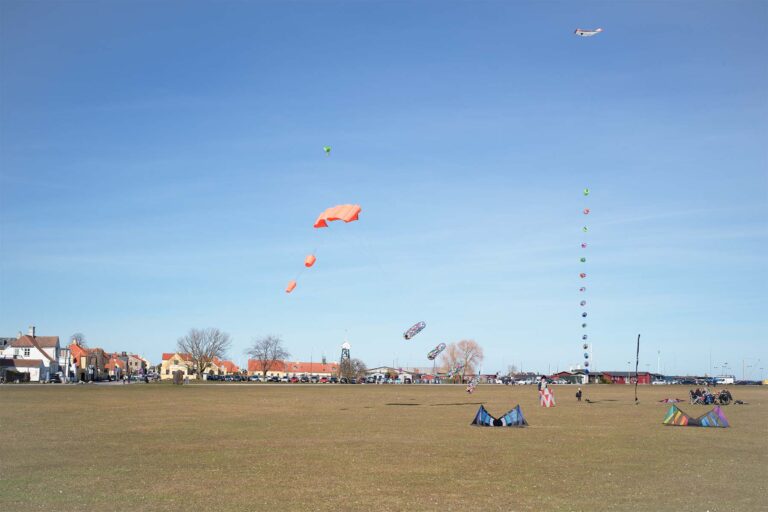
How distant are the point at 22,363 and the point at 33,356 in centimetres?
598

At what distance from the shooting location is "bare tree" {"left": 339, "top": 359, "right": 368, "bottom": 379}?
171 m

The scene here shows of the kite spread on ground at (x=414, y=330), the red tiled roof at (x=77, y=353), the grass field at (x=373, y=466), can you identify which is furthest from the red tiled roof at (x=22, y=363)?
the grass field at (x=373, y=466)

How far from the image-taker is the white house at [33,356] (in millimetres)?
120125

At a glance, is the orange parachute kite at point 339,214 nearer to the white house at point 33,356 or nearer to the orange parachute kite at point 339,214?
the orange parachute kite at point 339,214

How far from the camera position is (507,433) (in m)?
29.9

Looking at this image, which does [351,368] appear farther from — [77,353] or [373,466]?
[373,466]

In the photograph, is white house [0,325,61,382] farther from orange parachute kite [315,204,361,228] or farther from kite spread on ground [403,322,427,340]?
orange parachute kite [315,204,361,228]

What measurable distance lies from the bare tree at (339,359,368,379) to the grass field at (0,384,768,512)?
13634cm

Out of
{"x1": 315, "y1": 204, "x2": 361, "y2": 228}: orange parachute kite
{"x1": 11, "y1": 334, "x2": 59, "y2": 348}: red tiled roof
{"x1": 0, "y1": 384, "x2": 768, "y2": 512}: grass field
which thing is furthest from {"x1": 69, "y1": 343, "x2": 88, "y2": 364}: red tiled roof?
{"x1": 315, "y1": 204, "x2": 361, "y2": 228}: orange parachute kite

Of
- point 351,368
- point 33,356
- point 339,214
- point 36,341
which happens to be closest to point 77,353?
point 36,341

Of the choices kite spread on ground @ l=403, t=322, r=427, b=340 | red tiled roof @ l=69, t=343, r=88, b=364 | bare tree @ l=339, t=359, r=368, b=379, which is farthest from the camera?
bare tree @ l=339, t=359, r=368, b=379

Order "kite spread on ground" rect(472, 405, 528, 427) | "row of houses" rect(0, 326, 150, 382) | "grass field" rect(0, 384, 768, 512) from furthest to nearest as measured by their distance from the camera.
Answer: "row of houses" rect(0, 326, 150, 382) → "kite spread on ground" rect(472, 405, 528, 427) → "grass field" rect(0, 384, 768, 512)

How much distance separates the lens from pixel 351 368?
172500 millimetres

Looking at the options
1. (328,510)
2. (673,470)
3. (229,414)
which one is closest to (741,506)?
(673,470)
